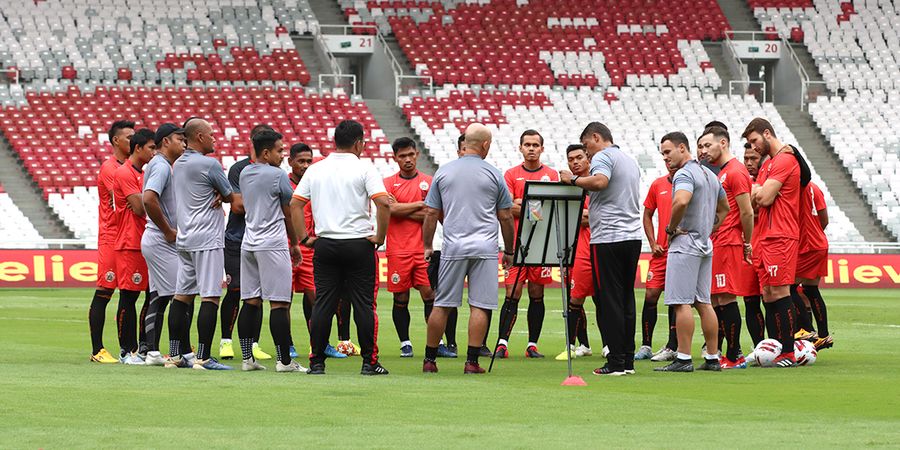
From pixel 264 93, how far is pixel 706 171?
30722 millimetres

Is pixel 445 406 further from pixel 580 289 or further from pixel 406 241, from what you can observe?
pixel 406 241

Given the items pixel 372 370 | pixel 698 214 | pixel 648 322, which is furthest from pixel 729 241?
pixel 372 370

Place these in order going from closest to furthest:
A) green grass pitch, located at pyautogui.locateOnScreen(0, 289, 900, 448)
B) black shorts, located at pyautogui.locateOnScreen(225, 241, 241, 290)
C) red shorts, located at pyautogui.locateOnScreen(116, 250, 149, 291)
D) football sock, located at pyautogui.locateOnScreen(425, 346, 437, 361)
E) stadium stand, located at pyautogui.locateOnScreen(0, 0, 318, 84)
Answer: green grass pitch, located at pyautogui.locateOnScreen(0, 289, 900, 448) → football sock, located at pyautogui.locateOnScreen(425, 346, 437, 361) → red shorts, located at pyautogui.locateOnScreen(116, 250, 149, 291) → black shorts, located at pyautogui.locateOnScreen(225, 241, 241, 290) → stadium stand, located at pyautogui.locateOnScreen(0, 0, 318, 84)

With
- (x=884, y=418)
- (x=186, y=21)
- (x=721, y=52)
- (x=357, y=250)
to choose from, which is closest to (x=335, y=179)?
(x=357, y=250)

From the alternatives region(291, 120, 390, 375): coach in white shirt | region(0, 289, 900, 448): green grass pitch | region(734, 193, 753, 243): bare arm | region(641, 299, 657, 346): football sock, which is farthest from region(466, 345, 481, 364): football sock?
region(641, 299, 657, 346): football sock

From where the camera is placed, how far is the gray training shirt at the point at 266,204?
12.5 meters

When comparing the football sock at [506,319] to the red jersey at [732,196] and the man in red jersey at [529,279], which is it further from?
the red jersey at [732,196]

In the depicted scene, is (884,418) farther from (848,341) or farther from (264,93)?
(264,93)

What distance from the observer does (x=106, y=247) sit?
13.5 metres

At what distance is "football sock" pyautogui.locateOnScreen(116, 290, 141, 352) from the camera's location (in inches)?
524

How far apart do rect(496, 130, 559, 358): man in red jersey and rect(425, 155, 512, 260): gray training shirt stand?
1937 mm

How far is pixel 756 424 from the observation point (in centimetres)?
891

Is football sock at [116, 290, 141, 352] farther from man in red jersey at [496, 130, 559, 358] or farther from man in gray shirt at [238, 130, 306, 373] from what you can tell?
man in red jersey at [496, 130, 559, 358]

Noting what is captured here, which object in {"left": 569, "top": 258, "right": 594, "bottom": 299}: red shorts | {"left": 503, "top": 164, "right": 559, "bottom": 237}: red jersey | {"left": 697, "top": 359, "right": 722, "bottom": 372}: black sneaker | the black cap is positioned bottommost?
{"left": 697, "top": 359, "right": 722, "bottom": 372}: black sneaker
